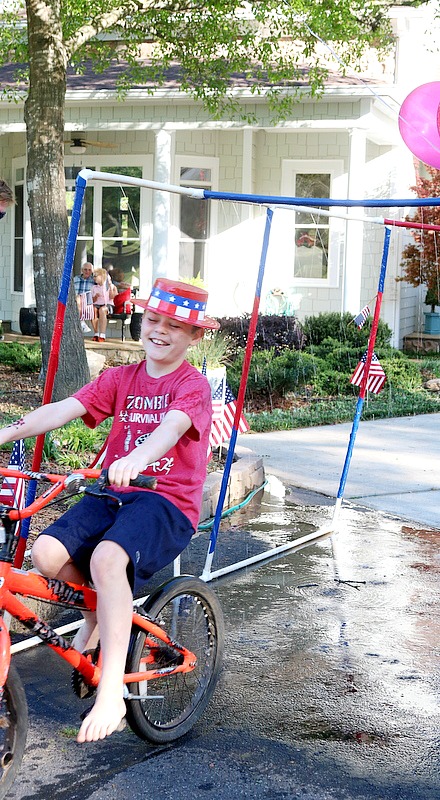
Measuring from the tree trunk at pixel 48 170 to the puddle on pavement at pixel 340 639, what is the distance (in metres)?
3.42

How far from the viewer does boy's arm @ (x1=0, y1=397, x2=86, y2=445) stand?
3598 mm

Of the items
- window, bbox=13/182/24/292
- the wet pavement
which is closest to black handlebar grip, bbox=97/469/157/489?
the wet pavement

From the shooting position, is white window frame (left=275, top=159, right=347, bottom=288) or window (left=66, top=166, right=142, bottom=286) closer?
white window frame (left=275, top=159, right=347, bottom=288)

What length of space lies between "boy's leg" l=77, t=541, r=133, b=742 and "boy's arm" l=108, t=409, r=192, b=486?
1.04 ft

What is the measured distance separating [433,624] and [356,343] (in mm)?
Answer: 9923

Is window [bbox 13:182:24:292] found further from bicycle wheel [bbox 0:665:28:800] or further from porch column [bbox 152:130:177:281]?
bicycle wheel [bbox 0:665:28:800]

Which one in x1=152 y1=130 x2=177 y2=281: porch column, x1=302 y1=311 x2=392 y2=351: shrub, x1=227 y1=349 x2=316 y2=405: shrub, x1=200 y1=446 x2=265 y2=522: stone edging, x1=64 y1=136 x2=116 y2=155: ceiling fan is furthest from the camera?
x1=64 y1=136 x2=116 y2=155: ceiling fan

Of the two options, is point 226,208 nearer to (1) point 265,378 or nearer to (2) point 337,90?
(2) point 337,90

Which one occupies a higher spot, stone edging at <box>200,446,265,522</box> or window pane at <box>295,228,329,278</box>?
window pane at <box>295,228,329,278</box>

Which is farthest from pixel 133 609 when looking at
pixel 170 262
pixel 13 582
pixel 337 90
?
pixel 170 262

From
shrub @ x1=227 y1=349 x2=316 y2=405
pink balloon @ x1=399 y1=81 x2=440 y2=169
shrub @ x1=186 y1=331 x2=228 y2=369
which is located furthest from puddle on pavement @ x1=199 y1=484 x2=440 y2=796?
shrub @ x1=227 y1=349 x2=316 y2=405

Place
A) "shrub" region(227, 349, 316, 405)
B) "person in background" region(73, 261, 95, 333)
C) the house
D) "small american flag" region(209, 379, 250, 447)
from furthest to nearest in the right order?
1. the house
2. "person in background" region(73, 261, 95, 333)
3. "shrub" region(227, 349, 316, 405)
4. "small american flag" region(209, 379, 250, 447)

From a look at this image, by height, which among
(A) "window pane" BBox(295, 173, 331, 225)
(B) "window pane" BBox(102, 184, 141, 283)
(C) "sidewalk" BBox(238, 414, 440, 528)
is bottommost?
(C) "sidewalk" BBox(238, 414, 440, 528)

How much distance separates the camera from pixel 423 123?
8367 mm
